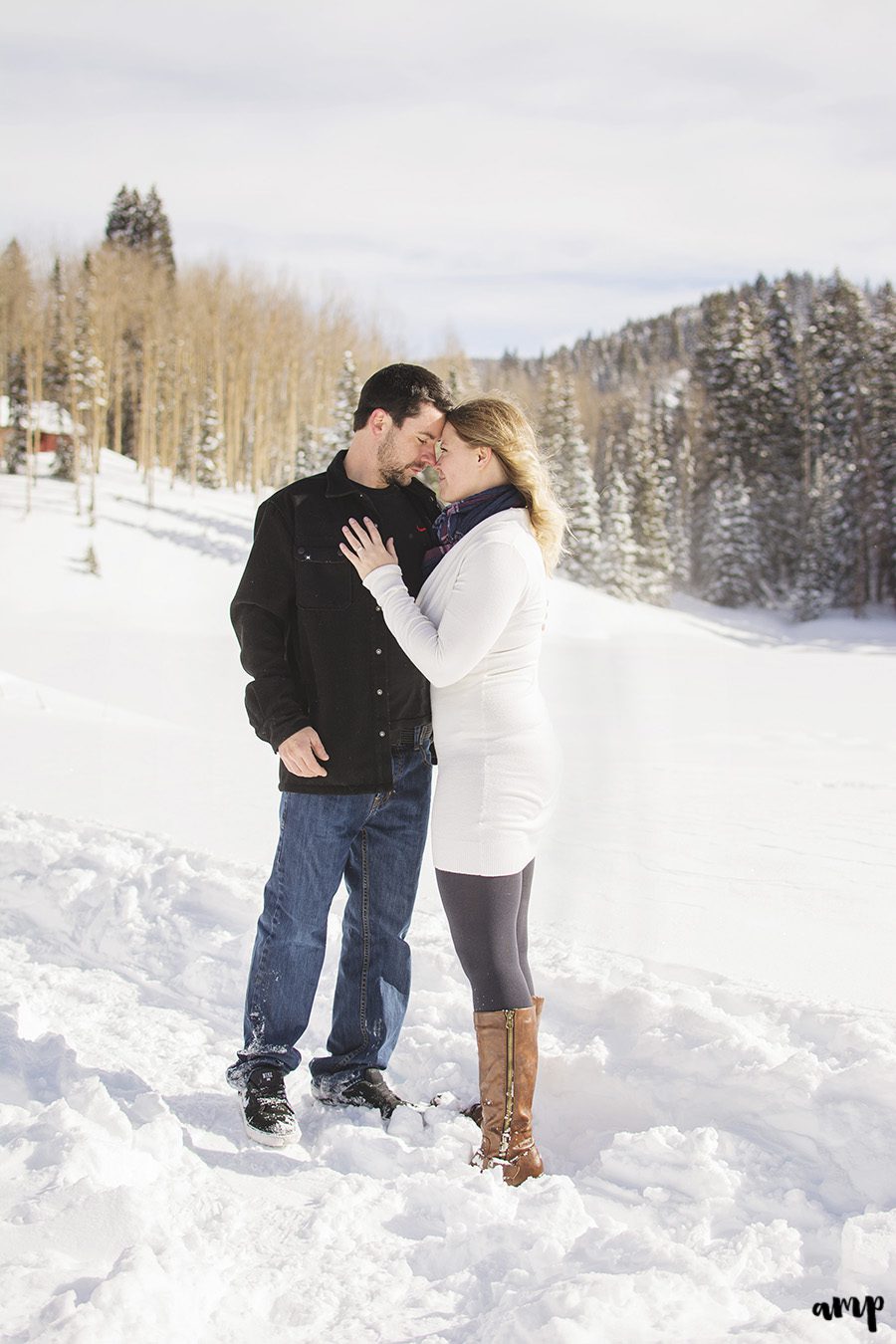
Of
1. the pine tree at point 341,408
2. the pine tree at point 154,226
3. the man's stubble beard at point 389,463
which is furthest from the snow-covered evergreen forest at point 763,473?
the man's stubble beard at point 389,463

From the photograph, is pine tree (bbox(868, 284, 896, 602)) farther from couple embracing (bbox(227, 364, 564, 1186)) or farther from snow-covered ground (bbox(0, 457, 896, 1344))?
couple embracing (bbox(227, 364, 564, 1186))


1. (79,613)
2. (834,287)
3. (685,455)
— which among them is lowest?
(79,613)

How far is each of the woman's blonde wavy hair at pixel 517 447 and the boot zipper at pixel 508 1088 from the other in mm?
1221

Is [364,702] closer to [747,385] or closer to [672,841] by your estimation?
[672,841]

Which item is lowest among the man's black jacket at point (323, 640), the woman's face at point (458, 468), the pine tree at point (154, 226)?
the man's black jacket at point (323, 640)

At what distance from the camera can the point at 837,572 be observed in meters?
44.3

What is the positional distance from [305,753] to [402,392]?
1.03 m

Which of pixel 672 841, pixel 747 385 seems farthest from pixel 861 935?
pixel 747 385

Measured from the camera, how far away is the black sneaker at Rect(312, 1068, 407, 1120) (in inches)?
121

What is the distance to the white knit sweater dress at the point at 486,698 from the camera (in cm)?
268

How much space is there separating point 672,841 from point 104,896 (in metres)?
3.24

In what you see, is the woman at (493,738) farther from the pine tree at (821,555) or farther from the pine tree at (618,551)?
the pine tree at (821,555)

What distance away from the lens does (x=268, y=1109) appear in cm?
288

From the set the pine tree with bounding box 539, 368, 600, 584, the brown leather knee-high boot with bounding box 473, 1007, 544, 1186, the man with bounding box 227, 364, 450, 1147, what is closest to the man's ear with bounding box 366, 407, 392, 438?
the man with bounding box 227, 364, 450, 1147
